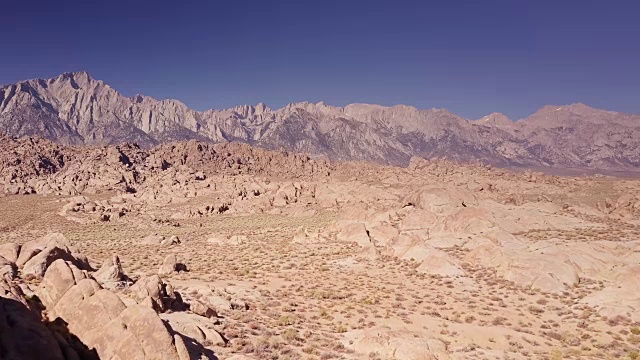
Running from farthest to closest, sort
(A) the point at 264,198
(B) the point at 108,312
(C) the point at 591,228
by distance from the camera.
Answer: (A) the point at 264,198 → (C) the point at 591,228 → (B) the point at 108,312

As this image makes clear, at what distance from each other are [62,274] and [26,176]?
147095mm

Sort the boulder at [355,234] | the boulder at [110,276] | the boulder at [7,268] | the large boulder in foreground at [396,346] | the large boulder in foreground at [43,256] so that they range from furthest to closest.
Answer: the boulder at [355,234]
the boulder at [110,276]
the large boulder in foreground at [43,256]
the boulder at [7,268]
the large boulder in foreground at [396,346]

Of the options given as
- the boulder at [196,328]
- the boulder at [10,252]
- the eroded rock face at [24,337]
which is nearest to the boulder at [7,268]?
the boulder at [10,252]

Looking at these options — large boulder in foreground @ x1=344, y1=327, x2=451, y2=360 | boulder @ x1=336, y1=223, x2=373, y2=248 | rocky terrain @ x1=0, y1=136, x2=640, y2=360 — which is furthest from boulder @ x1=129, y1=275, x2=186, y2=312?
boulder @ x1=336, y1=223, x2=373, y2=248

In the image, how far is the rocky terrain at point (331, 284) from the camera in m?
14.5

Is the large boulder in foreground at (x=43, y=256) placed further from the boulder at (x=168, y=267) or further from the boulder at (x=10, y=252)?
the boulder at (x=168, y=267)

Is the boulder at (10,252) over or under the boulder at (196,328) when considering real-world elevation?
over

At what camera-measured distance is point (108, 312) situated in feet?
45.8

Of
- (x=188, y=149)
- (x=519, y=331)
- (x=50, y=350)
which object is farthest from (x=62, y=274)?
(x=188, y=149)

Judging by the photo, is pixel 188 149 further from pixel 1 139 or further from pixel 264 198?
pixel 264 198

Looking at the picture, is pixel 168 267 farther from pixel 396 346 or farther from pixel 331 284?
pixel 396 346

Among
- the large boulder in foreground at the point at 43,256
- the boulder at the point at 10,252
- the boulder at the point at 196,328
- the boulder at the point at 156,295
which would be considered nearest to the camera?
the boulder at the point at 196,328

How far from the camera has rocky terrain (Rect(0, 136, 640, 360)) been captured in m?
14.5

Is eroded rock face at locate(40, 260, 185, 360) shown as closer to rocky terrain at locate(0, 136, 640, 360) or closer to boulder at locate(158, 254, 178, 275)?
rocky terrain at locate(0, 136, 640, 360)
